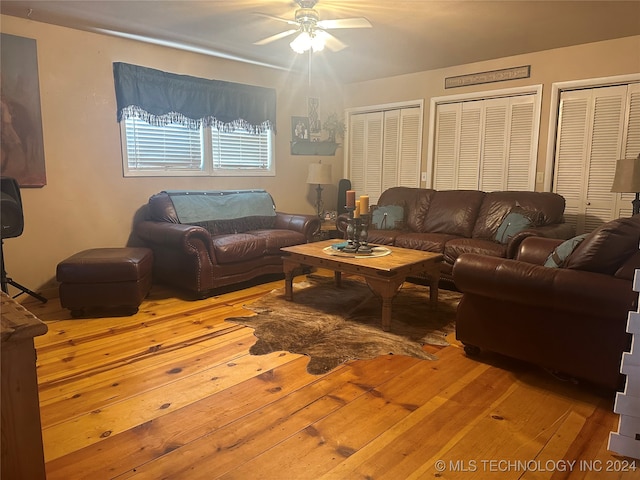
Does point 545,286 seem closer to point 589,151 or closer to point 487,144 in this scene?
point 589,151

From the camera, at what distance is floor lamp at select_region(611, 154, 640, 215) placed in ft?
11.6

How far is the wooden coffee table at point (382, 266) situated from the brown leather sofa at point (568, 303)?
63cm

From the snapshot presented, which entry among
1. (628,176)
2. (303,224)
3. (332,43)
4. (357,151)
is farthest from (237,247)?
(628,176)

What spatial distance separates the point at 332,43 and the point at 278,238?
1.99m

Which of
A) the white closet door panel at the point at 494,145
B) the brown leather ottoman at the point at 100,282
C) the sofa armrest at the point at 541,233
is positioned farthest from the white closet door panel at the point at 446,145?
the brown leather ottoman at the point at 100,282

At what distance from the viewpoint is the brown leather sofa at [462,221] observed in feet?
13.3

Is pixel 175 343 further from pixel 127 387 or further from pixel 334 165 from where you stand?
pixel 334 165

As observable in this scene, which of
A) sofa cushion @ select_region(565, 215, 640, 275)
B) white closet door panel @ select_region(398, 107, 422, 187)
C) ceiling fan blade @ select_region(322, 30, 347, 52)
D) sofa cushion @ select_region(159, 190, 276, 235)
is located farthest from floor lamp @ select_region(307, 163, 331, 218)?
sofa cushion @ select_region(565, 215, 640, 275)

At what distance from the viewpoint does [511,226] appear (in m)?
4.13

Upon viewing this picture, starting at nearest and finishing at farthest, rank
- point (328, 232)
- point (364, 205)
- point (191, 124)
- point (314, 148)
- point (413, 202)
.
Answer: point (364, 205)
point (191, 124)
point (413, 202)
point (328, 232)
point (314, 148)

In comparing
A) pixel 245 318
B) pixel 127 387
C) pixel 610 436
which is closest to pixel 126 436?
pixel 127 387

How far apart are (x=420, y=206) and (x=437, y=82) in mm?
1565

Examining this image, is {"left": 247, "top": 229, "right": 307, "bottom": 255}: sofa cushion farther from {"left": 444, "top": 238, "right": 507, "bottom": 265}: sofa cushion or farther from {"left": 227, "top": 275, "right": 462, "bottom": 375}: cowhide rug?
{"left": 444, "top": 238, "right": 507, "bottom": 265}: sofa cushion

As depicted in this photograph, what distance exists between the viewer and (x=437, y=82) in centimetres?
531
